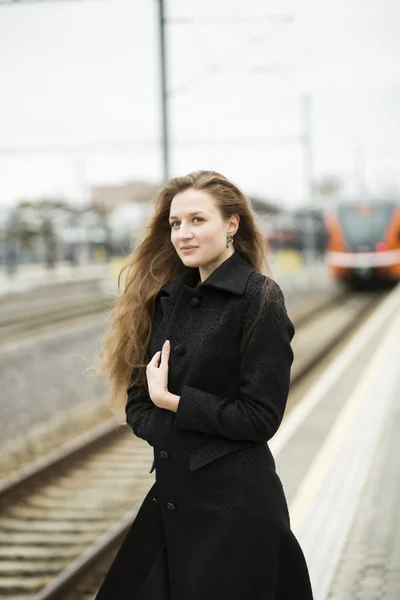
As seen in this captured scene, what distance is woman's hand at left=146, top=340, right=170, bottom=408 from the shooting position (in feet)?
7.61

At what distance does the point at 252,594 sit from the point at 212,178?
3.79 ft

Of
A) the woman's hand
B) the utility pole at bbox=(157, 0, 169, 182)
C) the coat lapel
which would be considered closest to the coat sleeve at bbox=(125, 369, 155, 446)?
the woman's hand

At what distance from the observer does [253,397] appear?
7.38 ft

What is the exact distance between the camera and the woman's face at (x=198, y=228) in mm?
2406

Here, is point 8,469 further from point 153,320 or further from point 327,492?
point 153,320

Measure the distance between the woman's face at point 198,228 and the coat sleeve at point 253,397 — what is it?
9.5 inches

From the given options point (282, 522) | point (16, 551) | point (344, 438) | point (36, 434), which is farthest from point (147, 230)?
point (36, 434)

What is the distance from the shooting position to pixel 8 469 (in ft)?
27.3

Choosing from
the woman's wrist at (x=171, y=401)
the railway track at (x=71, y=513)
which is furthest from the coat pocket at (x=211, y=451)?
the railway track at (x=71, y=513)

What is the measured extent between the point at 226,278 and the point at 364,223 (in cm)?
2377

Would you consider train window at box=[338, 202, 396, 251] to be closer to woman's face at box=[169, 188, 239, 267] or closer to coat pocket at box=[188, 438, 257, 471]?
woman's face at box=[169, 188, 239, 267]

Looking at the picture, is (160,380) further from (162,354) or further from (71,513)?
(71,513)

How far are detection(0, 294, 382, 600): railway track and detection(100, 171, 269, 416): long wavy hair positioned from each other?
2.49 m

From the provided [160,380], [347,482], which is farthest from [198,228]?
[347,482]
